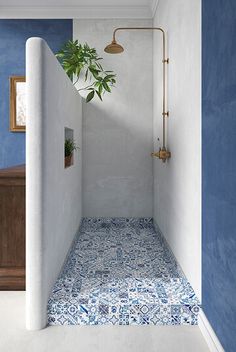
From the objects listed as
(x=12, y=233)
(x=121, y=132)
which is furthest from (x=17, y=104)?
(x=12, y=233)

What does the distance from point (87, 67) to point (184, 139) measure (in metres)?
2.33

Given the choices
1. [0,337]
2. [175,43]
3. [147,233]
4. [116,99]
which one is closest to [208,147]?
[175,43]

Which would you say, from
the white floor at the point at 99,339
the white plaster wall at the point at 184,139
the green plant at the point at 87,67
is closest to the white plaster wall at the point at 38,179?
the white floor at the point at 99,339

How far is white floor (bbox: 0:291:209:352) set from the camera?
1724 mm

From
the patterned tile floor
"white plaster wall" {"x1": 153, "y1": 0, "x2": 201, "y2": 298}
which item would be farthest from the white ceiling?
the patterned tile floor

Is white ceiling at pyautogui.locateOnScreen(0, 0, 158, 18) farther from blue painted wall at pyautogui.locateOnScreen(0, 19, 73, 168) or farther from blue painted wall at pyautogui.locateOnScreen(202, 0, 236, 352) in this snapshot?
blue painted wall at pyautogui.locateOnScreen(202, 0, 236, 352)

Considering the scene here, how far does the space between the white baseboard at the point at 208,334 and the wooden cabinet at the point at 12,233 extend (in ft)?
4.28

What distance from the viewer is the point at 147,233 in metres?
3.81

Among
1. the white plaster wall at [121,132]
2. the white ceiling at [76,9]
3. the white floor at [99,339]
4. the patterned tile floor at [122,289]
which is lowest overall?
the white floor at [99,339]

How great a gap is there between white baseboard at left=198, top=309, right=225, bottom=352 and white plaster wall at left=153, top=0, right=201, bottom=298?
0.16m

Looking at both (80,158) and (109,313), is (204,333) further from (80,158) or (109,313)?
(80,158)

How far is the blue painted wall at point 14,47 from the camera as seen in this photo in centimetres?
418

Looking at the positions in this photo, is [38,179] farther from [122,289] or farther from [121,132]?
[121,132]

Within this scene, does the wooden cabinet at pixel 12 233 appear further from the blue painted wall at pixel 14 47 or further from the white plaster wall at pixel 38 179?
the blue painted wall at pixel 14 47
